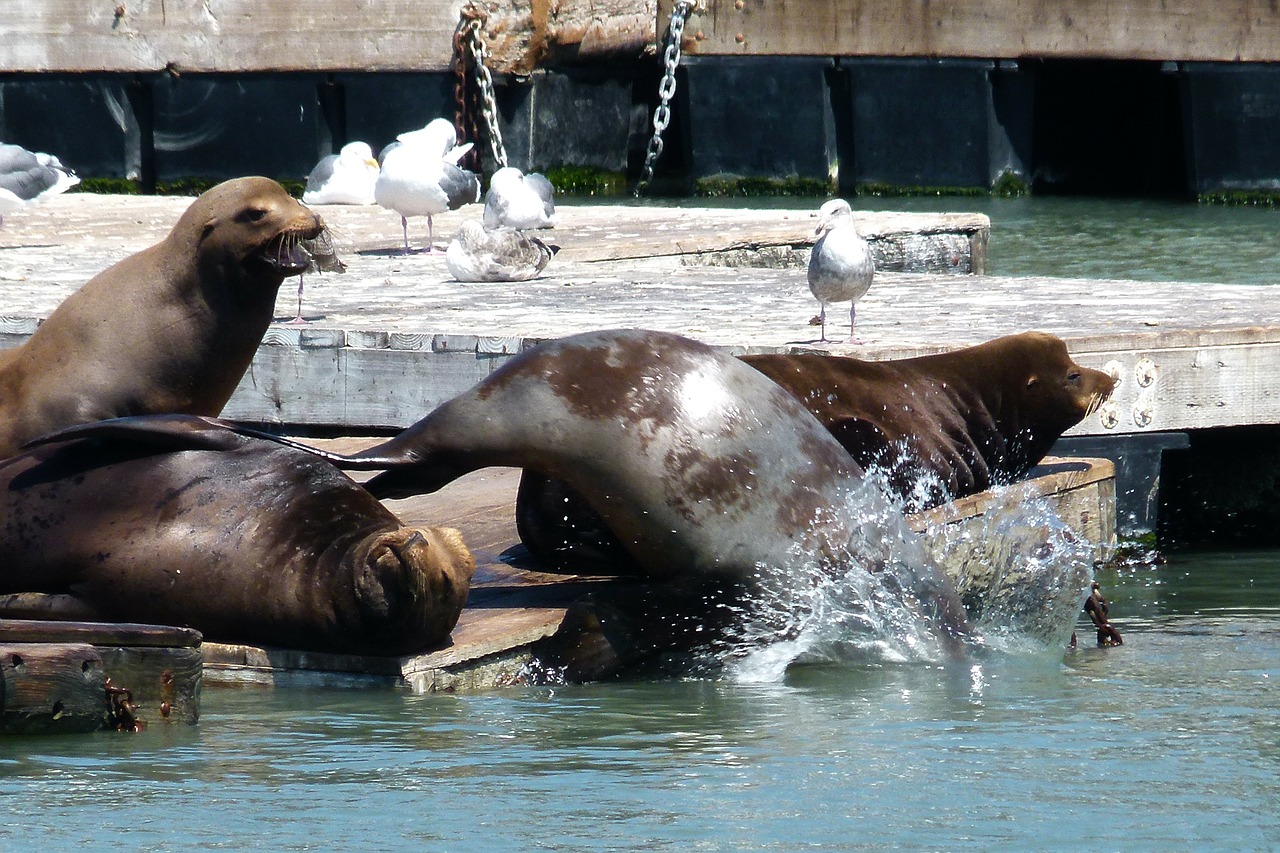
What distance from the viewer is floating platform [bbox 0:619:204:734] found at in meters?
4.07

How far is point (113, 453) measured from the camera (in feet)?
16.1

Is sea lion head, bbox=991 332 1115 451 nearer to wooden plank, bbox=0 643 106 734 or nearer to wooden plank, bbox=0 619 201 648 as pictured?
wooden plank, bbox=0 619 201 648

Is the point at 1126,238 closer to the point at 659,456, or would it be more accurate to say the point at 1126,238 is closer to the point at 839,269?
the point at 839,269

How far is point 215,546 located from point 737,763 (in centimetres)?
147

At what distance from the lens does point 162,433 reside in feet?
15.8

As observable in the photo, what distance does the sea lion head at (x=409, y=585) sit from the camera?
441 cm

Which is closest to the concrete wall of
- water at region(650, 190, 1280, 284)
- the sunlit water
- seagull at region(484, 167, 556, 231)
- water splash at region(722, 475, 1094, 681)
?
water at region(650, 190, 1280, 284)

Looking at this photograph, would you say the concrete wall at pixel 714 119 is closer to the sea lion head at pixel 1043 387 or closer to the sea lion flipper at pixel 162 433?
the sea lion head at pixel 1043 387

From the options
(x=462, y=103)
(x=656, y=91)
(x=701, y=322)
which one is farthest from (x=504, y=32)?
(x=701, y=322)

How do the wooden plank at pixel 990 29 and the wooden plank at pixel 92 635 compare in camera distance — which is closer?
the wooden plank at pixel 92 635

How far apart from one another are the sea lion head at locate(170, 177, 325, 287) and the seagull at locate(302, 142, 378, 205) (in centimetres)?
854

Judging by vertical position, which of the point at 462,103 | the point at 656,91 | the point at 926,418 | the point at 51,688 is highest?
the point at 656,91

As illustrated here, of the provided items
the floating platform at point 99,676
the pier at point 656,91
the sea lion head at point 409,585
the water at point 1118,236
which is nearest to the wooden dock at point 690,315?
the water at point 1118,236

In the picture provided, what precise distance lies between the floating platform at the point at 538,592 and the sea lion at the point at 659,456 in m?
0.22
